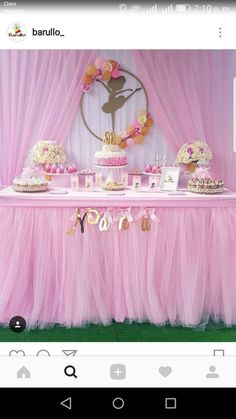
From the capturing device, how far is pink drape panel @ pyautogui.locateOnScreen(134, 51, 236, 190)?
5.16 ft

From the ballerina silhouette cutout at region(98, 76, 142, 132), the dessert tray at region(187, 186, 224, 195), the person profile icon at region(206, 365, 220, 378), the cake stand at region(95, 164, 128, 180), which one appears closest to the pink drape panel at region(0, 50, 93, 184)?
the ballerina silhouette cutout at region(98, 76, 142, 132)

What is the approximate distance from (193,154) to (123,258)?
18.9 inches

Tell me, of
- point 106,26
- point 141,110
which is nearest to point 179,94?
point 141,110

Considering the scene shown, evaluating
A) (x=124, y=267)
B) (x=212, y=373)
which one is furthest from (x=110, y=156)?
(x=212, y=373)

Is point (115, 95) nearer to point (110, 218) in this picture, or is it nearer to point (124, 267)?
point (110, 218)

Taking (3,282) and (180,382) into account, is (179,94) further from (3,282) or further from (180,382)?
(180,382)

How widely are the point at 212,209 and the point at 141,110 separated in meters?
0.52

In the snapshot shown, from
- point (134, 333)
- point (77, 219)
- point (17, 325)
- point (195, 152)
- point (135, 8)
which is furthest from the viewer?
point (195, 152)

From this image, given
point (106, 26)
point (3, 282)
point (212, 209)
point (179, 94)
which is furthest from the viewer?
point (179, 94)

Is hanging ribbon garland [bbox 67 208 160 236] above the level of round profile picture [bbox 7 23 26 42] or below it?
below

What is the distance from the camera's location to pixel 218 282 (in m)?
1.60

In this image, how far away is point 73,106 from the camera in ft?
5.91

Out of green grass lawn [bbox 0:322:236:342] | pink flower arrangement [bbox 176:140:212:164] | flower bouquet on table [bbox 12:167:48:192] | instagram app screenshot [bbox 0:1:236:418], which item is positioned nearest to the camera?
green grass lawn [bbox 0:322:236:342]
